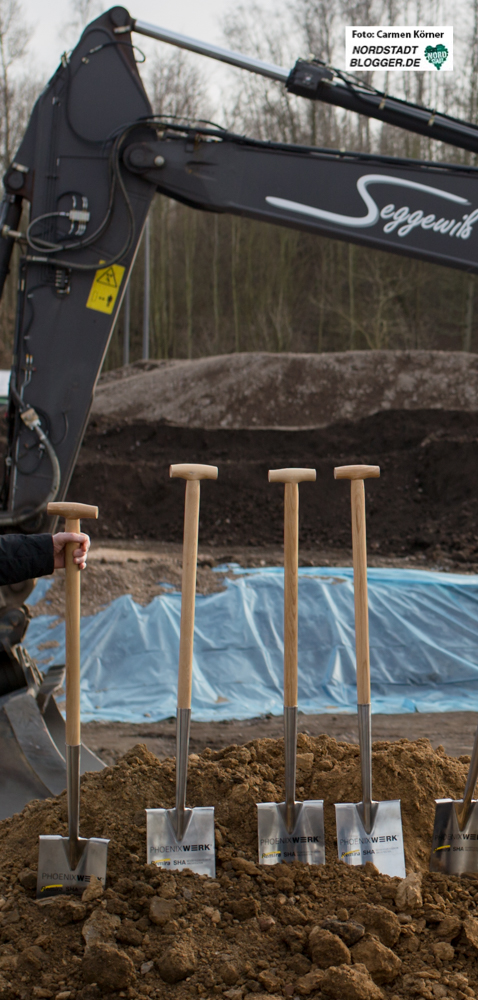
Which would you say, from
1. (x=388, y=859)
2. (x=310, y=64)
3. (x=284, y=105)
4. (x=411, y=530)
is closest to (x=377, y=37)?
(x=310, y=64)

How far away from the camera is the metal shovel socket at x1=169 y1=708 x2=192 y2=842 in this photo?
9.24 ft

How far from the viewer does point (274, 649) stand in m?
6.66

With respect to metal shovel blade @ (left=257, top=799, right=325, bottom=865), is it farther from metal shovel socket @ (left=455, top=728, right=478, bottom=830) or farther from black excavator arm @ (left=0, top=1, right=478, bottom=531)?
black excavator arm @ (left=0, top=1, right=478, bottom=531)

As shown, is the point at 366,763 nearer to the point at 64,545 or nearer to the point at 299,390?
the point at 64,545

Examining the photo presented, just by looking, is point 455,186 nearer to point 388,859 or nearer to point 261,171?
point 261,171

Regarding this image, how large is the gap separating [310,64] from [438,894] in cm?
404

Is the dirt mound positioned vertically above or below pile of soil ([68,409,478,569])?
above

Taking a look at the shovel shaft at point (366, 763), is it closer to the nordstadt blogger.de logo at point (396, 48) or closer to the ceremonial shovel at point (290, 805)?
the ceremonial shovel at point (290, 805)

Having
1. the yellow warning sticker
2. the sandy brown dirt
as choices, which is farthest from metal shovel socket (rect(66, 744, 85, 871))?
the yellow warning sticker

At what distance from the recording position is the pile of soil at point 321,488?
10.5 metres

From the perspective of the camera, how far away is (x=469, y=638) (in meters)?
6.75

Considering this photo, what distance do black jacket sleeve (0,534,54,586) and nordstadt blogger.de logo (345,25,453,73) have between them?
9.96 ft

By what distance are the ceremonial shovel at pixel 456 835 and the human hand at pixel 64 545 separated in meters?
1.60

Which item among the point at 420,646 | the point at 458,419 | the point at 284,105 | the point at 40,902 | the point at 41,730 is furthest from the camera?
the point at 284,105
